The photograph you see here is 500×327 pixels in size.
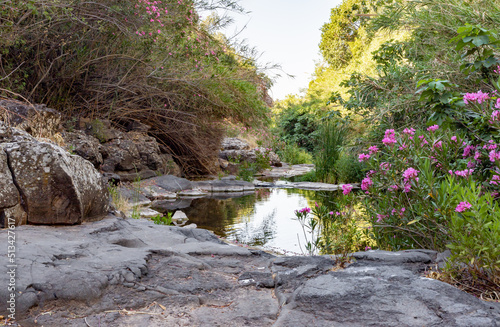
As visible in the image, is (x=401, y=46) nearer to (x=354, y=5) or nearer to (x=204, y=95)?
(x=204, y=95)

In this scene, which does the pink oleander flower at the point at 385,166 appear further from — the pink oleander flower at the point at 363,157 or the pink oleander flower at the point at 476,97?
the pink oleander flower at the point at 476,97

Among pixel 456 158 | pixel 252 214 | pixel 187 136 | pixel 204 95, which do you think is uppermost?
pixel 204 95

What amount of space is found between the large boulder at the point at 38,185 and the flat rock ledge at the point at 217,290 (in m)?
0.32

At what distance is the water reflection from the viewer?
16.4 feet

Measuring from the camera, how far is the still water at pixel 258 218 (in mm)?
4965

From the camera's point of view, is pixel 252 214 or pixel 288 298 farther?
pixel 252 214

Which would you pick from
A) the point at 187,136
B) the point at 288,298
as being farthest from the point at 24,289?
the point at 187,136

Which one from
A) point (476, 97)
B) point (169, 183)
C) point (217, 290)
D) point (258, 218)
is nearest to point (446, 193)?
point (476, 97)

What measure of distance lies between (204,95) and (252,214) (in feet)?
12.2

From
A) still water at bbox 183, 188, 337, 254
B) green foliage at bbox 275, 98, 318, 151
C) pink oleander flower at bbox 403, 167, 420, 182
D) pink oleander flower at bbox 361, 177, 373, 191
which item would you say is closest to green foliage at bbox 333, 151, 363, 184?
still water at bbox 183, 188, 337, 254

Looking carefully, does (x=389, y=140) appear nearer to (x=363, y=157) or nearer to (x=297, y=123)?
(x=363, y=157)

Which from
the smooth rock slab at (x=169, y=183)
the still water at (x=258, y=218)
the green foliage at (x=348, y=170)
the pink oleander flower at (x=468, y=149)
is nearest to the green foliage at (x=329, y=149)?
the green foliage at (x=348, y=170)

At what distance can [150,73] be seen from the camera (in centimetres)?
771

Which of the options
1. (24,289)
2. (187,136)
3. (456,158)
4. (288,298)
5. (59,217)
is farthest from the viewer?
(187,136)
